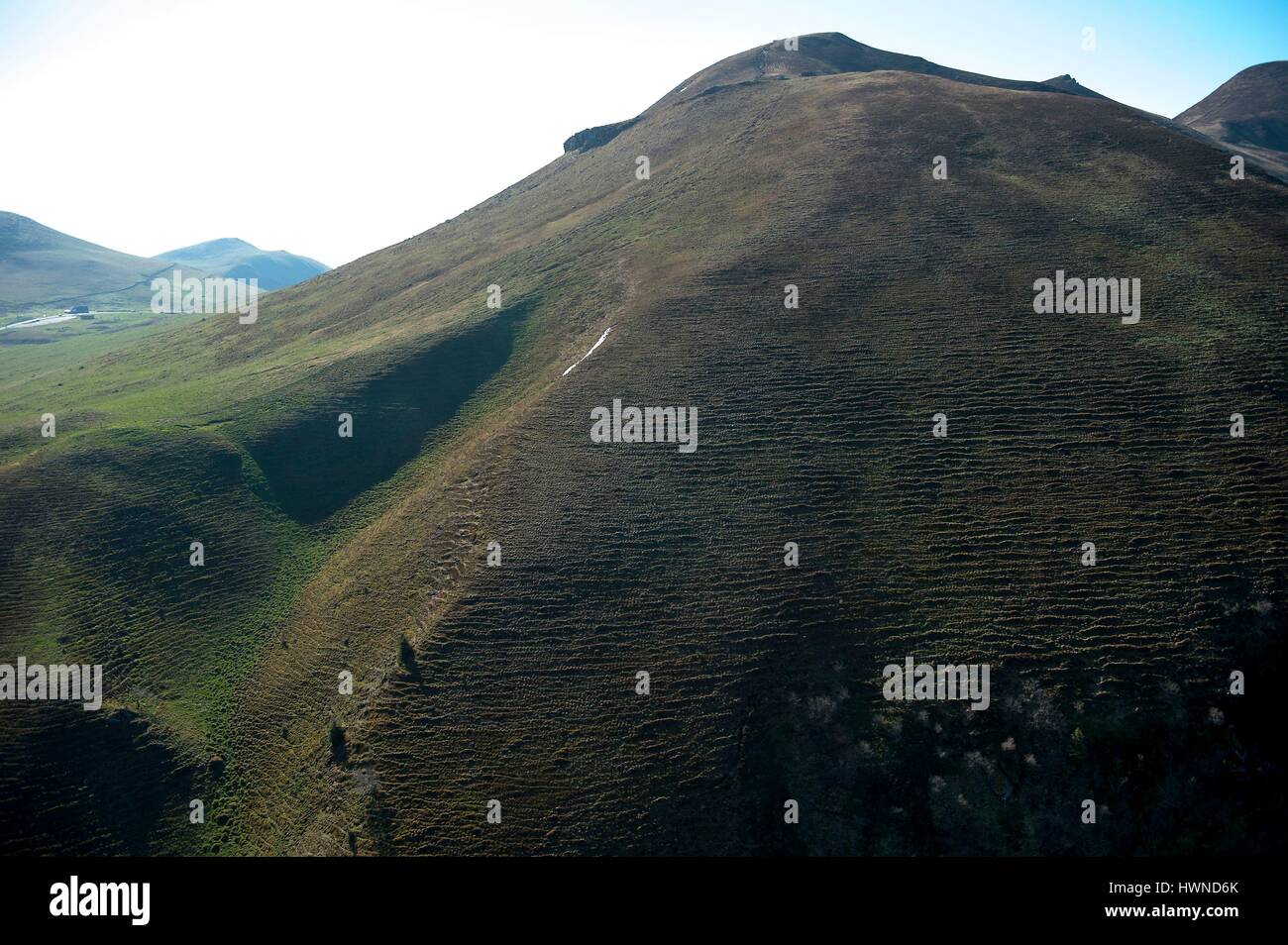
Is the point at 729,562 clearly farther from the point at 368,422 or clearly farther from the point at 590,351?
the point at 368,422

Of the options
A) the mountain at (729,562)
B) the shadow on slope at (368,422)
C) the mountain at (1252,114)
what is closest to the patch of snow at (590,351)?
the mountain at (729,562)

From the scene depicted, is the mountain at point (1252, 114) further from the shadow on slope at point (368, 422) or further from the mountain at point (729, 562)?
the shadow on slope at point (368, 422)

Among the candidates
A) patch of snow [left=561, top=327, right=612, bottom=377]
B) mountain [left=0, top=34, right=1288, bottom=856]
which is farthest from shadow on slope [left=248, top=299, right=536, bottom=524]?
patch of snow [left=561, top=327, right=612, bottom=377]

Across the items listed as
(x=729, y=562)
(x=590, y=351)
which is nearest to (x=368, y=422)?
(x=590, y=351)

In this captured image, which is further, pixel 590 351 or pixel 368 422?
pixel 368 422

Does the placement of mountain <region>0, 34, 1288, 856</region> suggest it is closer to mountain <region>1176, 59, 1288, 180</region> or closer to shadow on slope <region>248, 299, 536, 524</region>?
shadow on slope <region>248, 299, 536, 524</region>
